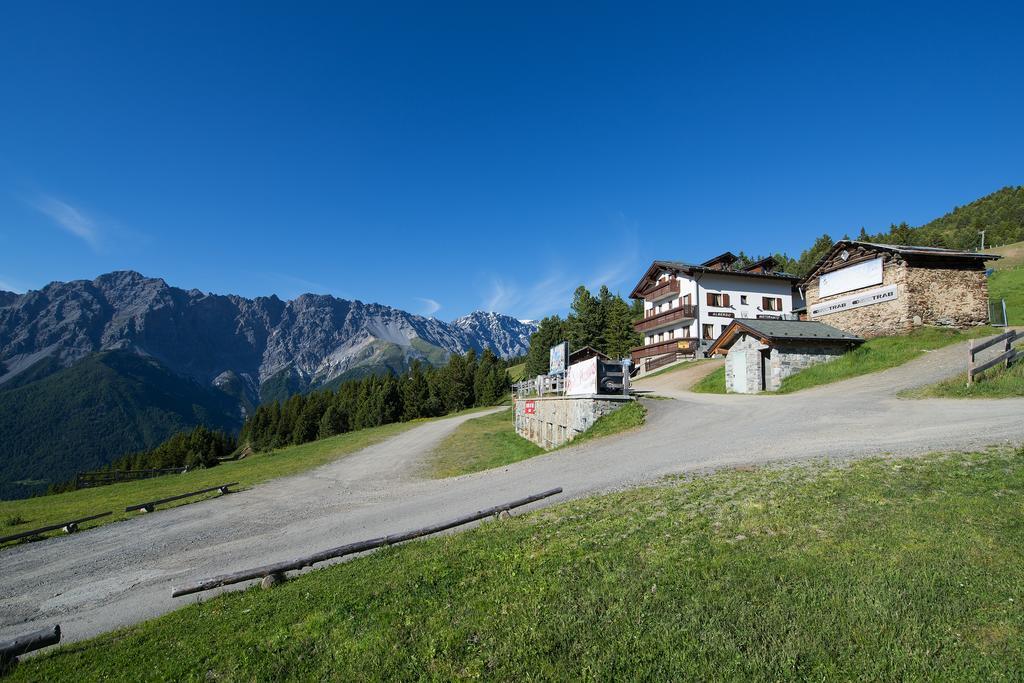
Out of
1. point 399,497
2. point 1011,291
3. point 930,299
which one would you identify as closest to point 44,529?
point 399,497

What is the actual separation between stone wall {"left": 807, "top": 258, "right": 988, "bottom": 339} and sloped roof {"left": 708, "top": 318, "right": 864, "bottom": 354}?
2.49 m

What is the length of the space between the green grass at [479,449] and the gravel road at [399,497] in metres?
2.55

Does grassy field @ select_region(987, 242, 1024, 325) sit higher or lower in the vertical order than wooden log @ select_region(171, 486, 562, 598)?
Answer: higher

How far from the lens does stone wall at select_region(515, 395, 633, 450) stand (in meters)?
21.7

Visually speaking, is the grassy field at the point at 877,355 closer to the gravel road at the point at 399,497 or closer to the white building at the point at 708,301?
the gravel road at the point at 399,497

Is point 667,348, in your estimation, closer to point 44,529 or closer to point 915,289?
point 915,289

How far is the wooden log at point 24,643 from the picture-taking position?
6.62 m

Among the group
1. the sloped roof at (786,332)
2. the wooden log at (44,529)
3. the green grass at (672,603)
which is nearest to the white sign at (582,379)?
the sloped roof at (786,332)

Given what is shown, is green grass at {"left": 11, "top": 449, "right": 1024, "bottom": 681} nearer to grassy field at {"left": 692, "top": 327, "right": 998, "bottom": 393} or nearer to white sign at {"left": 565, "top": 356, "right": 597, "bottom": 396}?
white sign at {"left": 565, "top": 356, "right": 597, "bottom": 396}

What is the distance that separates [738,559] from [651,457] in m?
7.83

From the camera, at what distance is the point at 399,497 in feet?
52.0

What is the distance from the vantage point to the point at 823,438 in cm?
1352

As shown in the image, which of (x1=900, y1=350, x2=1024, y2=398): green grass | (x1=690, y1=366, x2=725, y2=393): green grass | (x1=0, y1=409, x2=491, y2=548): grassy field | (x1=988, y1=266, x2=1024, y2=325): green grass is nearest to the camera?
(x1=900, y1=350, x2=1024, y2=398): green grass

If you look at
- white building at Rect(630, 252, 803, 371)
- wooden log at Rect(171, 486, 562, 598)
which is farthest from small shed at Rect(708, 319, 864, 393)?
wooden log at Rect(171, 486, 562, 598)
